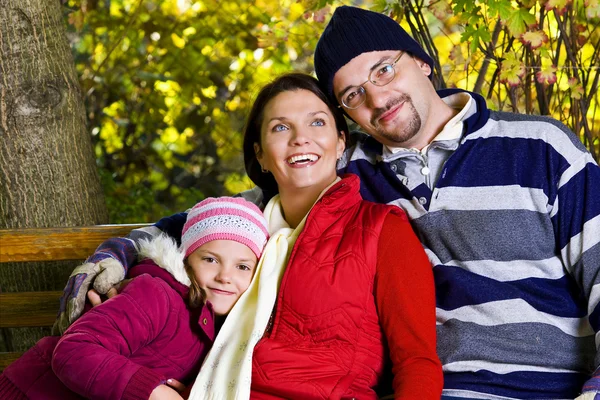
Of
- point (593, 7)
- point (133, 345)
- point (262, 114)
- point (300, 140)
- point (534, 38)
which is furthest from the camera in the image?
point (534, 38)

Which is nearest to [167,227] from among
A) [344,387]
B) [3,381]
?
[3,381]

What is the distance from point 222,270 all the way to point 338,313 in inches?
15.6

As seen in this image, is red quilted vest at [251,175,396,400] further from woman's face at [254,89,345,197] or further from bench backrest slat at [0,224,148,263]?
bench backrest slat at [0,224,148,263]

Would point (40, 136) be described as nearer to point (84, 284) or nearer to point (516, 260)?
point (84, 284)

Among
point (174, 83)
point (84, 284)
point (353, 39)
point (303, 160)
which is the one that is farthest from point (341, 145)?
point (174, 83)

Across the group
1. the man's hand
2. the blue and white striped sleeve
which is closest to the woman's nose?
the man's hand

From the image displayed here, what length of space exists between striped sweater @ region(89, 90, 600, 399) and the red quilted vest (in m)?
0.25

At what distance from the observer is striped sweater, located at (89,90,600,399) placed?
226cm

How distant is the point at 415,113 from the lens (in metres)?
2.51

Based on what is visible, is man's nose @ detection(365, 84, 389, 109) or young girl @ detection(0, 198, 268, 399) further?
man's nose @ detection(365, 84, 389, 109)

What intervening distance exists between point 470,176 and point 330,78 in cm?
58

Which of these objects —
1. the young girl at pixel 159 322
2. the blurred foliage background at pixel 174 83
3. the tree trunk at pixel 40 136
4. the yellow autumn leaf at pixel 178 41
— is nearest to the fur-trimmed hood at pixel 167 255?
the young girl at pixel 159 322

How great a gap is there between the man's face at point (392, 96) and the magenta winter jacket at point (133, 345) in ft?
2.74

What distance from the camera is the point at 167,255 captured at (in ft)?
7.74
